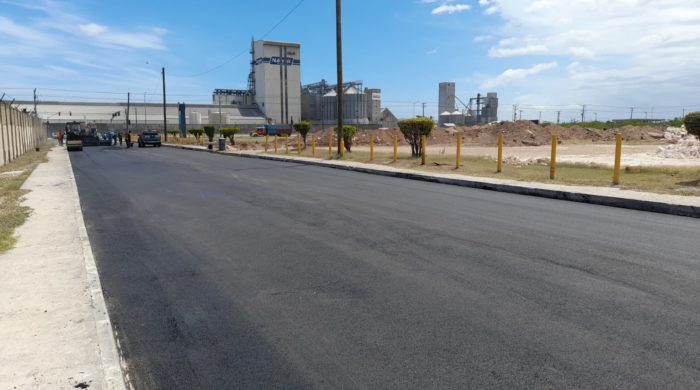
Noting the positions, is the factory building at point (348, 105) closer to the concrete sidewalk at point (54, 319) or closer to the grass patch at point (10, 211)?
the grass patch at point (10, 211)

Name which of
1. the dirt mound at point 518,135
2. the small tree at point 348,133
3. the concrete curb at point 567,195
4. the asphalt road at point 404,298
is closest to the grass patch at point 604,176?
the concrete curb at point 567,195

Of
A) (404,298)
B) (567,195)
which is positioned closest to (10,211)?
(404,298)

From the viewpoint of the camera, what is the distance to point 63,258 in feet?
21.2

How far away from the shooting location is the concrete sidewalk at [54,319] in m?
3.39

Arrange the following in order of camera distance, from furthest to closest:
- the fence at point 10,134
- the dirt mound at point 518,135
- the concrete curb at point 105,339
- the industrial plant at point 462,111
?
the industrial plant at point 462,111
the dirt mound at point 518,135
the fence at point 10,134
the concrete curb at point 105,339

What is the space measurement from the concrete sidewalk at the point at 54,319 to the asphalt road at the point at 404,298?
0.22m

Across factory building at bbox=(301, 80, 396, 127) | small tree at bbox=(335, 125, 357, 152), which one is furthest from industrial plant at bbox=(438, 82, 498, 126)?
small tree at bbox=(335, 125, 357, 152)

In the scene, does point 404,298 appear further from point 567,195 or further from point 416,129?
point 416,129

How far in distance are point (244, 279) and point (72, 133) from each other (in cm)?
4380

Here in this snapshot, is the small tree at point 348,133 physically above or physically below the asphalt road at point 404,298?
above

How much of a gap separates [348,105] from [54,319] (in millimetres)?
110360

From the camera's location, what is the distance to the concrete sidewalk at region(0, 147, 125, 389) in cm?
339

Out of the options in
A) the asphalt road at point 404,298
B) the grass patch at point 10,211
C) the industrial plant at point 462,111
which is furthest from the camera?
the industrial plant at point 462,111

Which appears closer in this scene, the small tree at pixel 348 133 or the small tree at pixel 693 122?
the small tree at pixel 693 122
